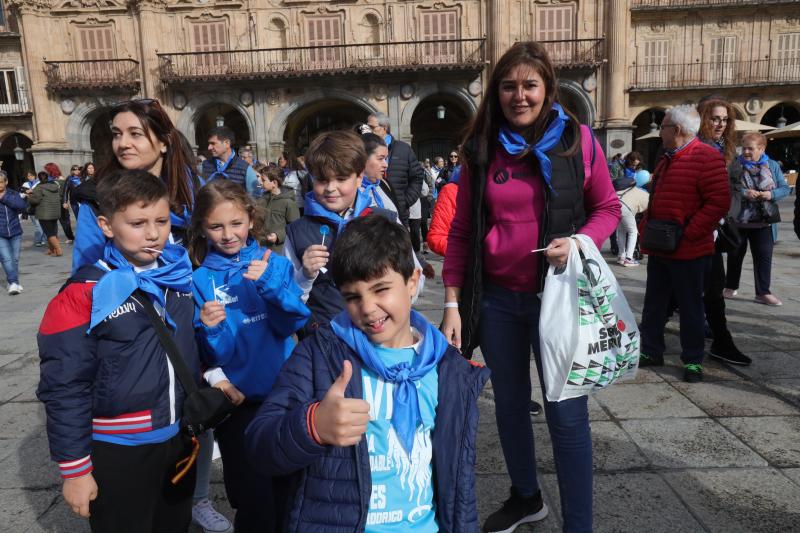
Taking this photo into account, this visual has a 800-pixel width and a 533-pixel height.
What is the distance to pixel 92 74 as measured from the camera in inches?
886

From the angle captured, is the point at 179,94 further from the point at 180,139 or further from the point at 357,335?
the point at 357,335

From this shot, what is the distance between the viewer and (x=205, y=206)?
221cm

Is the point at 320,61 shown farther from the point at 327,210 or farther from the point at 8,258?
the point at 327,210

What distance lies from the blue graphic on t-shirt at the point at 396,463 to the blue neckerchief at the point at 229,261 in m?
0.98

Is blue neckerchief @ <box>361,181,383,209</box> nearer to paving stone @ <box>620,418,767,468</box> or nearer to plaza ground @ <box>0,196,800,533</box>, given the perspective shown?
plaza ground @ <box>0,196,800,533</box>

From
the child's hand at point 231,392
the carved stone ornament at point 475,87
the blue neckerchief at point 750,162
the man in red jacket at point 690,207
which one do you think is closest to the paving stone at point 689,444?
Result: the man in red jacket at point 690,207

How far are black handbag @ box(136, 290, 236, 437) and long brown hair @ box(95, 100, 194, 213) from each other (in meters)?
0.64

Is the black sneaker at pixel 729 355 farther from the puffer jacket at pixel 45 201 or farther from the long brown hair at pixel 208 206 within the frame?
the puffer jacket at pixel 45 201

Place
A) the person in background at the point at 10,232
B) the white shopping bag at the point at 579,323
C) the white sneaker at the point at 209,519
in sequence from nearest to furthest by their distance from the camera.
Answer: the white shopping bag at the point at 579,323
the white sneaker at the point at 209,519
the person in background at the point at 10,232

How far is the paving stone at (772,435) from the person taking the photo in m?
2.81

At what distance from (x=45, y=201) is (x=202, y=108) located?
1214cm

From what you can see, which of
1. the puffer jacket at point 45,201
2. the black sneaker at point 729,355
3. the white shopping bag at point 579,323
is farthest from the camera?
the puffer jacket at point 45,201

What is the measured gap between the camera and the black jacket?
604 centimetres

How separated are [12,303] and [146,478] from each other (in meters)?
6.94
